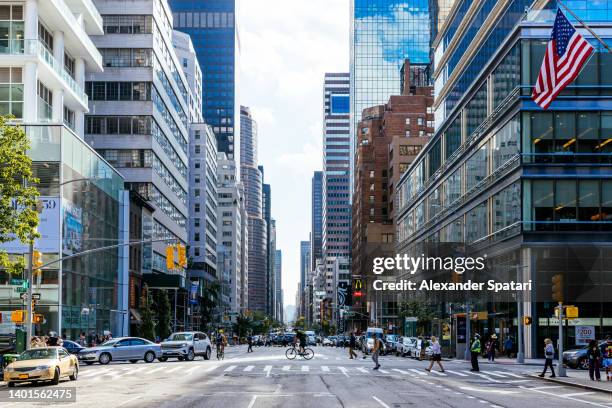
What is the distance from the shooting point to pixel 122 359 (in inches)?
1905

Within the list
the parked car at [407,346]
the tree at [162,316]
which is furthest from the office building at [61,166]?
the parked car at [407,346]

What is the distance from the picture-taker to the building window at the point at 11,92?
5950 cm

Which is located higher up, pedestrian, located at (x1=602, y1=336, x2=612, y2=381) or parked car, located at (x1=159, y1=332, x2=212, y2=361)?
pedestrian, located at (x1=602, y1=336, x2=612, y2=381)

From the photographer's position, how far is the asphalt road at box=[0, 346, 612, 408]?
23.4 m

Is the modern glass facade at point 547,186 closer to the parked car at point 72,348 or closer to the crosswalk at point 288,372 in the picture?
the crosswalk at point 288,372

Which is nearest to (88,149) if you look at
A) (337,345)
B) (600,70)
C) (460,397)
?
(600,70)

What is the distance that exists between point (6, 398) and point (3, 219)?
955 cm

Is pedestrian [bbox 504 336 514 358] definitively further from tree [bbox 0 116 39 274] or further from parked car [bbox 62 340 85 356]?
tree [bbox 0 116 39 274]

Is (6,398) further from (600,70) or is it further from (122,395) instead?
(600,70)

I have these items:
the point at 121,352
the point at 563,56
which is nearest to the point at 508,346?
the point at 121,352

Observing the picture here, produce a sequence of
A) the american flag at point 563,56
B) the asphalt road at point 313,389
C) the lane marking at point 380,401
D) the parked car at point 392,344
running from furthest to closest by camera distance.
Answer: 1. the parked car at point 392,344
2. the american flag at point 563,56
3. the asphalt road at point 313,389
4. the lane marking at point 380,401

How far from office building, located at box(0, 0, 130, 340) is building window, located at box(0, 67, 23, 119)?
73 millimetres

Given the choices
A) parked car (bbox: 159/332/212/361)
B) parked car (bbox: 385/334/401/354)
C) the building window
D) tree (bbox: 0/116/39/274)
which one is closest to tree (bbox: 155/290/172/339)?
parked car (bbox: 385/334/401/354)

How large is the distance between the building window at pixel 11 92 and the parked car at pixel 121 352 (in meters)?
20.9
